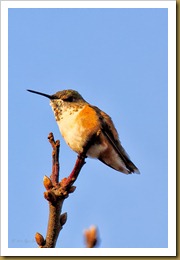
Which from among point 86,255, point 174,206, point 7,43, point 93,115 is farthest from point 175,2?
point 86,255

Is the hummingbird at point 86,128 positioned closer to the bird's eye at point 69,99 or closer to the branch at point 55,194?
the bird's eye at point 69,99

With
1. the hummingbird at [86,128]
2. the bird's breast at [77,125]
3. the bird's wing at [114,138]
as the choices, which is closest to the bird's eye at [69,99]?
the hummingbird at [86,128]

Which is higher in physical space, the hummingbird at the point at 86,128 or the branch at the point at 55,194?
the hummingbird at the point at 86,128

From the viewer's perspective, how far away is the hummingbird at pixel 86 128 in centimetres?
623

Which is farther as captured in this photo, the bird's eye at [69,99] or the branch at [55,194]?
the bird's eye at [69,99]

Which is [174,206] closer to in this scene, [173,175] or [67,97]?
[173,175]

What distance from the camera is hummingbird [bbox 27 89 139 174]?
6227 mm

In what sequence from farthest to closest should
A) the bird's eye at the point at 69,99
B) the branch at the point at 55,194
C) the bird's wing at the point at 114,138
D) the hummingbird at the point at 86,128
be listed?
the bird's eye at the point at 69,99 < the bird's wing at the point at 114,138 < the hummingbird at the point at 86,128 < the branch at the point at 55,194

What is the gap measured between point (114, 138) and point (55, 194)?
2669 millimetres

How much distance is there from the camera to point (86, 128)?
6.27 meters

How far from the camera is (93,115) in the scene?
6.47m

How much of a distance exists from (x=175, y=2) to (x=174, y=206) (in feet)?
9.46

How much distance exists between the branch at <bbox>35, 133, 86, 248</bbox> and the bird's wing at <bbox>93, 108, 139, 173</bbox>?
6.62 feet

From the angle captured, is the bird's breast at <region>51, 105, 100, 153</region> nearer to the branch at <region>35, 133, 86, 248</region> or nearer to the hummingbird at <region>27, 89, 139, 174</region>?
the hummingbird at <region>27, 89, 139, 174</region>
